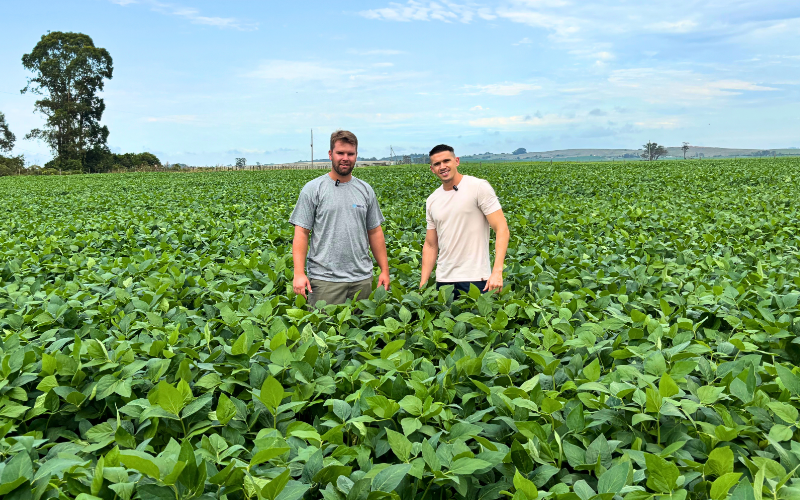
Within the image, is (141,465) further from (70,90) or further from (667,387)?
(70,90)

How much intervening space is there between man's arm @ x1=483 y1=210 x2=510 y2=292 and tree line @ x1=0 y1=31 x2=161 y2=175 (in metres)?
71.7

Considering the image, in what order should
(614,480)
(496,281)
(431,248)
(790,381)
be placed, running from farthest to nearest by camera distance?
(431,248) → (496,281) → (790,381) → (614,480)

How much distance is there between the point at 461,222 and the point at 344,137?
128cm

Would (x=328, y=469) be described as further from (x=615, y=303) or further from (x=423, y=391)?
(x=615, y=303)

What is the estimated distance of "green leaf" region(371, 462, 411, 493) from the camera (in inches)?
64.5

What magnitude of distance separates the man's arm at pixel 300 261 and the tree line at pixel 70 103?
70.9 meters

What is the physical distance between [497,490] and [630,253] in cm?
554

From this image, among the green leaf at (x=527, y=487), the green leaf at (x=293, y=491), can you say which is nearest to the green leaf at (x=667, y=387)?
the green leaf at (x=527, y=487)

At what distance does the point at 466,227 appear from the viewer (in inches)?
184

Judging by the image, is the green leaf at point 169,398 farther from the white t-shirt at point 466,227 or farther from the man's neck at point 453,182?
the man's neck at point 453,182

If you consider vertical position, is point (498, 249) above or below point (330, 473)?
above

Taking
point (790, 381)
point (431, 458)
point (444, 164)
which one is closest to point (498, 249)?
point (444, 164)

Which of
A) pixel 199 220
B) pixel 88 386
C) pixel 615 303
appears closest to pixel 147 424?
pixel 88 386

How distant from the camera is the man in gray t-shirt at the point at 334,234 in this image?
4555 mm
